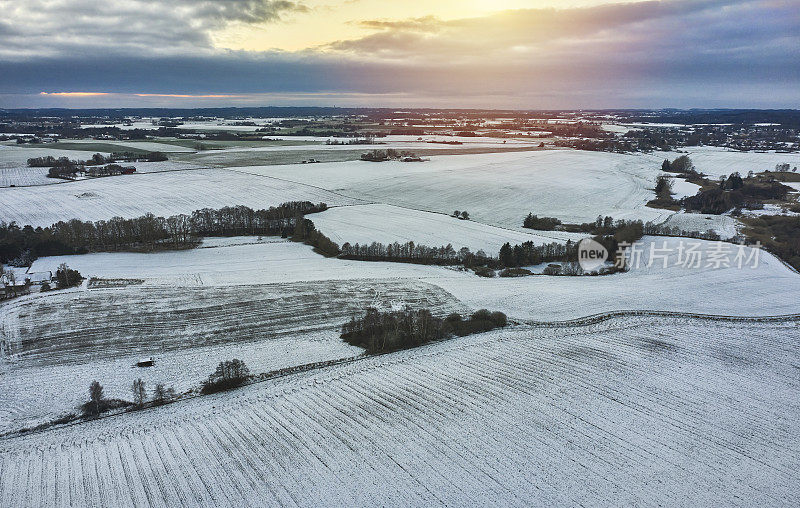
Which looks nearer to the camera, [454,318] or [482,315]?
[454,318]

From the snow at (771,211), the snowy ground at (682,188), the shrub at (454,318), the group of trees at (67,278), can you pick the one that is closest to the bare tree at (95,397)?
the group of trees at (67,278)

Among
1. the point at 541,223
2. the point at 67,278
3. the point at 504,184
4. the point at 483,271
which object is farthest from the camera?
the point at 504,184

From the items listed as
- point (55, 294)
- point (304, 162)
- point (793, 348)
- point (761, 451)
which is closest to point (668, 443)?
point (761, 451)

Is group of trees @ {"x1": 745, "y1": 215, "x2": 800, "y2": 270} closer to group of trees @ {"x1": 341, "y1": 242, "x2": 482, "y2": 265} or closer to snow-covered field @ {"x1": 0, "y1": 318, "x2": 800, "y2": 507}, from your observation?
snow-covered field @ {"x1": 0, "y1": 318, "x2": 800, "y2": 507}

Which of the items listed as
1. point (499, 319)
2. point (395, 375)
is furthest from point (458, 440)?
point (499, 319)

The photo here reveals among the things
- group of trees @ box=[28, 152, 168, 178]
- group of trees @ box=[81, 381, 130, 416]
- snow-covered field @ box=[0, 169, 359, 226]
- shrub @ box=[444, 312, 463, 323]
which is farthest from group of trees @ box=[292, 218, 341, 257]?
group of trees @ box=[28, 152, 168, 178]

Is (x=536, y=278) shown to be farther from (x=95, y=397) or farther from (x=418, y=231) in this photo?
(x=95, y=397)
